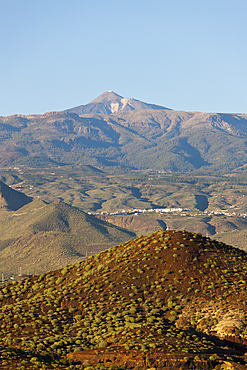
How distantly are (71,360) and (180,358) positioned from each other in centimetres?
1091

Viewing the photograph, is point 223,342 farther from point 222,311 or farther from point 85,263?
point 85,263

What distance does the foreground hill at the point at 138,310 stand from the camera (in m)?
48.6

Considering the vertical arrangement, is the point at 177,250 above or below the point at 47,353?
above

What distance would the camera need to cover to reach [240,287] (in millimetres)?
65000

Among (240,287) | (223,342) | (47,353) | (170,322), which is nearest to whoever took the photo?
(47,353)

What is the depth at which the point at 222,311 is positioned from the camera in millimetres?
60031

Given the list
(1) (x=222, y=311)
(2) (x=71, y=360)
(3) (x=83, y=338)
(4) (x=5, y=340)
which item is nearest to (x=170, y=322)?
(1) (x=222, y=311)

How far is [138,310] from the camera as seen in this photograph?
61.8 metres

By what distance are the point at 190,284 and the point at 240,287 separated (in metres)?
6.44

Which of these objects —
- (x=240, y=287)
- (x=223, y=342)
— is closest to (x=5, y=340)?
(x=223, y=342)

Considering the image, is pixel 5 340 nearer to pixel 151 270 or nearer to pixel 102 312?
pixel 102 312

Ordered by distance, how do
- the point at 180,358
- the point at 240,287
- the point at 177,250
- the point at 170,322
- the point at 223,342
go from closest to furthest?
the point at 180,358, the point at 223,342, the point at 170,322, the point at 240,287, the point at 177,250

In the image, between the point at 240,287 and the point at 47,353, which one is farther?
the point at 240,287

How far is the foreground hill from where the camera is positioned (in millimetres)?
48594
